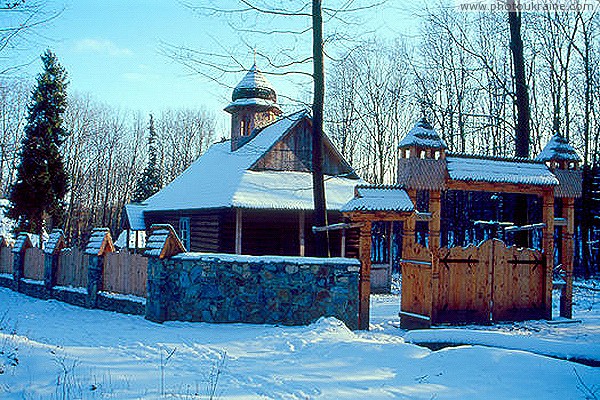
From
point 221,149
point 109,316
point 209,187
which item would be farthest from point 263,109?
point 109,316

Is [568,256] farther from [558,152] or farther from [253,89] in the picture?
[253,89]

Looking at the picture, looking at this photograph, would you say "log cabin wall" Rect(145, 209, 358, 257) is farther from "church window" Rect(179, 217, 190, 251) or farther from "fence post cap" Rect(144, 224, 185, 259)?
"fence post cap" Rect(144, 224, 185, 259)

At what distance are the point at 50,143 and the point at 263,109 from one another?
12.8 m

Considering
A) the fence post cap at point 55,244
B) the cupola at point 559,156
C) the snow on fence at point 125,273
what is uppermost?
the cupola at point 559,156

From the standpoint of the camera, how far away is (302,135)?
22.0 meters

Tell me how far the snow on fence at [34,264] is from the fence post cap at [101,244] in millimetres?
3897

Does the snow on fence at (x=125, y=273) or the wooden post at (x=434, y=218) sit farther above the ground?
the wooden post at (x=434, y=218)

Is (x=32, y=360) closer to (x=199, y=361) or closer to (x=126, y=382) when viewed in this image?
(x=126, y=382)

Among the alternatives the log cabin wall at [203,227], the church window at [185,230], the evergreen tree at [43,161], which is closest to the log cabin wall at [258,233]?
the log cabin wall at [203,227]

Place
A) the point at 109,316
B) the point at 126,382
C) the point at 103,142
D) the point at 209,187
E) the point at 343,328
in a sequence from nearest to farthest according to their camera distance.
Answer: the point at 126,382 < the point at 343,328 < the point at 109,316 < the point at 209,187 < the point at 103,142

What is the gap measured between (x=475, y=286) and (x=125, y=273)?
8216 mm

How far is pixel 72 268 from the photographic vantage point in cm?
1557

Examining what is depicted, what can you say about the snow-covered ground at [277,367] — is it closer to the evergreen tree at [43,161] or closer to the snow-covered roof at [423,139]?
the snow-covered roof at [423,139]

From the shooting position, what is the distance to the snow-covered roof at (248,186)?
18.7m
